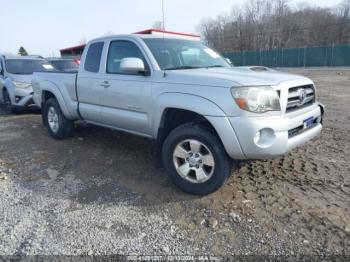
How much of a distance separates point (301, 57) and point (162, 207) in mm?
36346

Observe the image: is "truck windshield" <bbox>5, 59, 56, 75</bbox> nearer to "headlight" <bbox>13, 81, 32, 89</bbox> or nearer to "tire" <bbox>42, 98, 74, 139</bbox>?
"headlight" <bbox>13, 81, 32, 89</bbox>

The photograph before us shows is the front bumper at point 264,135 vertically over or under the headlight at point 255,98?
under

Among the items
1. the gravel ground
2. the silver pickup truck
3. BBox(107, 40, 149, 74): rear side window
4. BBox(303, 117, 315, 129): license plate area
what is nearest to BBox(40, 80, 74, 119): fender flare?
the silver pickup truck

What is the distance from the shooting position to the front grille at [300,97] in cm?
348

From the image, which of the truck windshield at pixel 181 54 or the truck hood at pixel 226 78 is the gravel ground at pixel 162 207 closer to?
the truck hood at pixel 226 78

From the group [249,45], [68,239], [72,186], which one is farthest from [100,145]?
[249,45]

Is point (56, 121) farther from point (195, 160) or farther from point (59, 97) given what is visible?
point (195, 160)

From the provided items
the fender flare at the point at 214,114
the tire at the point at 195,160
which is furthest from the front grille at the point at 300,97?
the tire at the point at 195,160

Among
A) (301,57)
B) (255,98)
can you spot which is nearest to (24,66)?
(255,98)

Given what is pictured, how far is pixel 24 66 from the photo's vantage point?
9789 millimetres

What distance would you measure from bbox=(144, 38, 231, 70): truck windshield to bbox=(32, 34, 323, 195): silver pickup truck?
0.05 ft

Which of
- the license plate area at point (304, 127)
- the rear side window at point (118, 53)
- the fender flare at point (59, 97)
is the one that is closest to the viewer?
the license plate area at point (304, 127)

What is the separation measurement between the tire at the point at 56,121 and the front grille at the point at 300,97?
412 centimetres

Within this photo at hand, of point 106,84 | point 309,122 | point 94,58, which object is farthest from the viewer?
→ point 94,58
